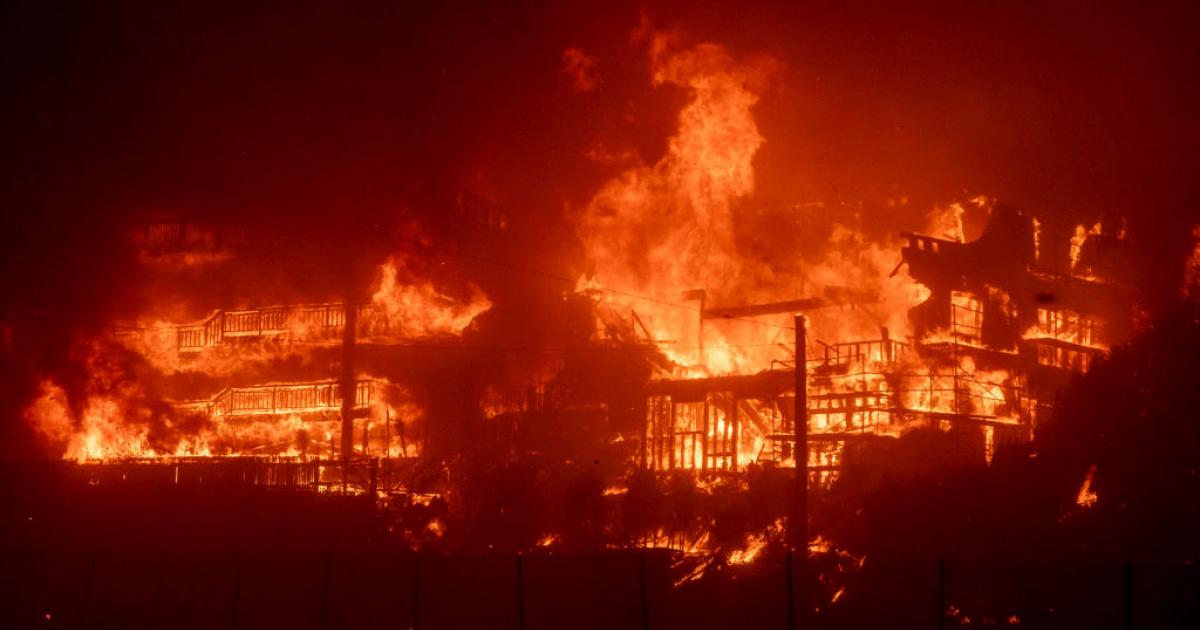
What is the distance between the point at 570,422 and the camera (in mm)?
61688

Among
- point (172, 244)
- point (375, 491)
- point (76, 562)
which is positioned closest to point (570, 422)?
point (375, 491)

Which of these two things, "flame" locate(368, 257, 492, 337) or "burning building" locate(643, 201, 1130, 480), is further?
"flame" locate(368, 257, 492, 337)

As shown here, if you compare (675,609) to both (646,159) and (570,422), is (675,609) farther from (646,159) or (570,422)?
(646,159)

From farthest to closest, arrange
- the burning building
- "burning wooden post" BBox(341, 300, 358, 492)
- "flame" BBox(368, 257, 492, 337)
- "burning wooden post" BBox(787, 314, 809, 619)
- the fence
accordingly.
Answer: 1. "flame" BBox(368, 257, 492, 337)
2. "burning wooden post" BBox(341, 300, 358, 492)
3. the burning building
4. "burning wooden post" BBox(787, 314, 809, 619)
5. the fence

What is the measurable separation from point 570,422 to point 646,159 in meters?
21.2

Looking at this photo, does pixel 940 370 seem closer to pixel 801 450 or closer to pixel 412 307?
pixel 801 450

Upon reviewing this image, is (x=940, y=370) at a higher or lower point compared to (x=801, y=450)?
higher

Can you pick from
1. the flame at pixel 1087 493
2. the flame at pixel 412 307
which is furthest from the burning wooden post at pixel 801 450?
the flame at pixel 412 307

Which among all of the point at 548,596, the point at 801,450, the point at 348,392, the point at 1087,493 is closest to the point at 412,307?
the point at 348,392

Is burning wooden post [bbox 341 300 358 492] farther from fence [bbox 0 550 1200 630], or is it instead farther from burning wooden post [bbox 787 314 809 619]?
burning wooden post [bbox 787 314 809 619]

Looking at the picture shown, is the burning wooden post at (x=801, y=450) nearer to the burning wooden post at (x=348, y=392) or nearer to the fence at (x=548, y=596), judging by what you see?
the fence at (x=548, y=596)

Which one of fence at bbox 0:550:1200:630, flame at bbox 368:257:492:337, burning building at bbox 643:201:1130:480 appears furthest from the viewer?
flame at bbox 368:257:492:337

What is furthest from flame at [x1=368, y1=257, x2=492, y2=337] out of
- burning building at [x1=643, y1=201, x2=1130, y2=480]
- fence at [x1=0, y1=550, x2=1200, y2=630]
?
fence at [x1=0, y1=550, x2=1200, y2=630]

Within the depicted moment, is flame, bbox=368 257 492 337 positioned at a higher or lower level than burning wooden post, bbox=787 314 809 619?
higher
